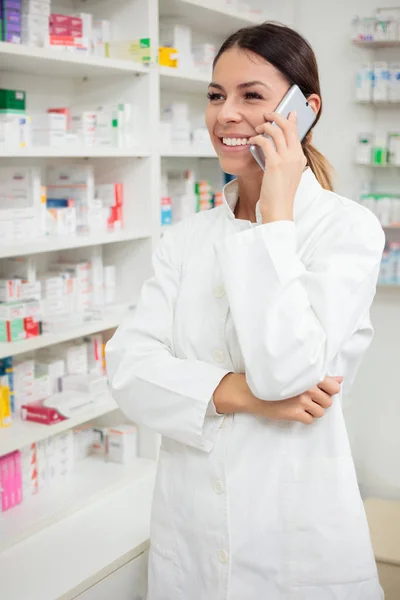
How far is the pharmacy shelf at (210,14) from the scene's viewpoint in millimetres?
3041

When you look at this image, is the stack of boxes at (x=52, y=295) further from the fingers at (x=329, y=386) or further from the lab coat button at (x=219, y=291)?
the fingers at (x=329, y=386)

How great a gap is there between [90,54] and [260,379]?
6.18ft

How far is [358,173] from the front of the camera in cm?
373

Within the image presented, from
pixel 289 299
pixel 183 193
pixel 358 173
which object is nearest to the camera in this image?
pixel 289 299

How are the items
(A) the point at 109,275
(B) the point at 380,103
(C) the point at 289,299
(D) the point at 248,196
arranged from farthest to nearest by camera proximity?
1. (B) the point at 380,103
2. (A) the point at 109,275
3. (D) the point at 248,196
4. (C) the point at 289,299

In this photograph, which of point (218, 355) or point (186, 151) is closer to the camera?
point (218, 355)

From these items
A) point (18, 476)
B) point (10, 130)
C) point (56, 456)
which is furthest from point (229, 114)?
point (56, 456)

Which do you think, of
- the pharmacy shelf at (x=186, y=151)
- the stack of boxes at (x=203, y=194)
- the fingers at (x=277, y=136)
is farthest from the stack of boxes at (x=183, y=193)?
the fingers at (x=277, y=136)

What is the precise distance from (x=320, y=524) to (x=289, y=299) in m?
0.48

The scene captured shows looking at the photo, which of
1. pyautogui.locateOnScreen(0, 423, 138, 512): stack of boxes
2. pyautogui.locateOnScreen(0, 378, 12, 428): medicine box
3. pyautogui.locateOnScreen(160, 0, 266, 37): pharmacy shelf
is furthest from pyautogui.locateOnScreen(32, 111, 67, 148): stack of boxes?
pyautogui.locateOnScreen(0, 423, 138, 512): stack of boxes

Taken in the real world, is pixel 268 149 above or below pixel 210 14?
below

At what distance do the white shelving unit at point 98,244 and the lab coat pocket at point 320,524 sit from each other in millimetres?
950

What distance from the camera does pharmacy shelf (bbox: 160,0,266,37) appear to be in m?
3.04

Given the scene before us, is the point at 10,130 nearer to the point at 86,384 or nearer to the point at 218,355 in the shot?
the point at 86,384
